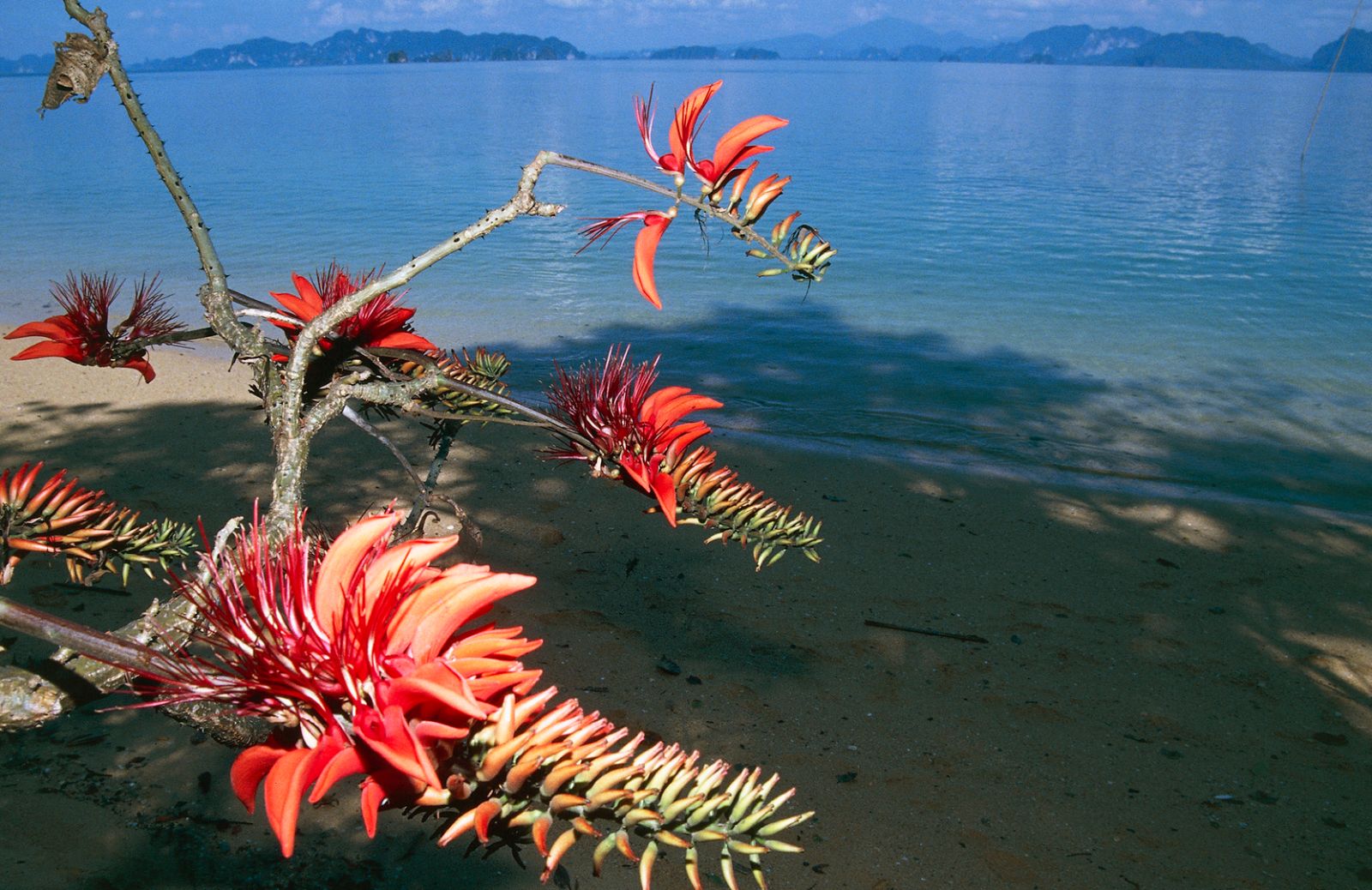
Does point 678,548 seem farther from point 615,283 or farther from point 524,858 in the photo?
point 615,283

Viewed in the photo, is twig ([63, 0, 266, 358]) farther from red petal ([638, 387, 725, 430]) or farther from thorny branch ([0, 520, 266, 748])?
red petal ([638, 387, 725, 430])

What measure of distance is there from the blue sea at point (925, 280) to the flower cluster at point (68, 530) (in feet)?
3.46

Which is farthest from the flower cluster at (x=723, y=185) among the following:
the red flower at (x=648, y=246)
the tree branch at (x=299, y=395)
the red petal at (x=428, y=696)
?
the red petal at (x=428, y=696)

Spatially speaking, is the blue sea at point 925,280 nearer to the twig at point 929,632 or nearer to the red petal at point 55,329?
the red petal at point 55,329

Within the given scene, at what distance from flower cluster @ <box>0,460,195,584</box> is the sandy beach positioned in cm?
90

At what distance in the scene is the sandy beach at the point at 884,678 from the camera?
9.43 feet

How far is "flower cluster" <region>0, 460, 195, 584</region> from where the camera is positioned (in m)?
1.40

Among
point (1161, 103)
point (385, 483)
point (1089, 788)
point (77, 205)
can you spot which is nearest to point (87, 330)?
point (1089, 788)

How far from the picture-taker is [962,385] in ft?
33.9

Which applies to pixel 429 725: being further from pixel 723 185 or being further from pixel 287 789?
pixel 723 185

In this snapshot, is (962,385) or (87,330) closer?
(87,330)

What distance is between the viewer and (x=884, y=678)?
3982mm

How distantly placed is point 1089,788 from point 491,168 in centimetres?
2670

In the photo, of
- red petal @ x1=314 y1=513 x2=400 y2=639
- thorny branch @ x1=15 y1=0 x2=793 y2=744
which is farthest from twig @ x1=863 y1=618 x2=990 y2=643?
red petal @ x1=314 y1=513 x2=400 y2=639
